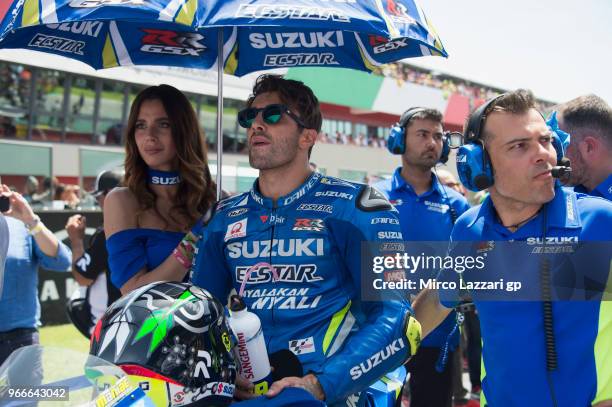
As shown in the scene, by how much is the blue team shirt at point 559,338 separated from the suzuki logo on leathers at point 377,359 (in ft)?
1.04

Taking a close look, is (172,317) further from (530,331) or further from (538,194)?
(538,194)

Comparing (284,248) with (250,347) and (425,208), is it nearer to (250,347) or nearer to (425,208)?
(250,347)

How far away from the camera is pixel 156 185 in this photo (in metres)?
3.19

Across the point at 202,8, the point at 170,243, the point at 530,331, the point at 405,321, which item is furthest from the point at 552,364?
the point at 170,243

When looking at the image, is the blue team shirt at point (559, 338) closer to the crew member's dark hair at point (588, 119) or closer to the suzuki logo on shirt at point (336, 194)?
the suzuki logo on shirt at point (336, 194)

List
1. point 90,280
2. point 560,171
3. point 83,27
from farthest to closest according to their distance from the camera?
point 90,280 < point 83,27 < point 560,171

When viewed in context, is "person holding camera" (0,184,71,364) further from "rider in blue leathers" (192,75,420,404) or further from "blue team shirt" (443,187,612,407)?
"blue team shirt" (443,187,612,407)

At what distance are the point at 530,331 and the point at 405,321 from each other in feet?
1.41

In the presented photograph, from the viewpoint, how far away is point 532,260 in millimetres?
2008

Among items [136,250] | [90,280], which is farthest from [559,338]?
[90,280]

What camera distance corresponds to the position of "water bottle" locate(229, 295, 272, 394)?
73.1 inches

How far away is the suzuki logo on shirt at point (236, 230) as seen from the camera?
2352mm

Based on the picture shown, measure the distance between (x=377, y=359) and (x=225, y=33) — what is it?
215 cm

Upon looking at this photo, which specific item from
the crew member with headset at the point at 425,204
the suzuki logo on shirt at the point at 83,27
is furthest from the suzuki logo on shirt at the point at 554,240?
the suzuki logo on shirt at the point at 83,27
